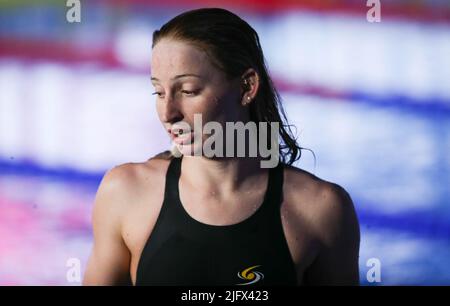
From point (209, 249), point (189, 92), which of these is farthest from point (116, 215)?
point (189, 92)

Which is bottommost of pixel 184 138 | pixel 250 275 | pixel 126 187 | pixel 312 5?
pixel 250 275

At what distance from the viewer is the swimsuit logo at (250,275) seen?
5.38 feet

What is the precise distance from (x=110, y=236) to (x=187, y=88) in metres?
0.41

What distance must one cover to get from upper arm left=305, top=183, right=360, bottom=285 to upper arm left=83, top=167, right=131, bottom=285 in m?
0.46

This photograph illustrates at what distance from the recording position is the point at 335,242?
5.43 ft

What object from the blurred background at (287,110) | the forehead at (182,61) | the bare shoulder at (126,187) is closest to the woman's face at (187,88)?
the forehead at (182,61)

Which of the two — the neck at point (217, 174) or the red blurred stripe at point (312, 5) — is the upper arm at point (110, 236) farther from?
the red blurred stripe at point (312, 5)

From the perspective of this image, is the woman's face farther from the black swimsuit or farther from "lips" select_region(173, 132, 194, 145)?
the black swimsuit

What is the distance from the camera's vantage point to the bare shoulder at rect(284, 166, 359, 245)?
5.39ft

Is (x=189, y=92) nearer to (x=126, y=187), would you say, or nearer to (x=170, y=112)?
(x=170, y=112)

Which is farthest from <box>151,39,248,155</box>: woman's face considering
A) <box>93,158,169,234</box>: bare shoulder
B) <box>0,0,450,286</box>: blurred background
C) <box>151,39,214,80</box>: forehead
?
<box>0,0,450,286</box>: blurred background

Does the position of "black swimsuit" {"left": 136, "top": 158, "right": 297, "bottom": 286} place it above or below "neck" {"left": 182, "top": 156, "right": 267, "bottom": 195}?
below
